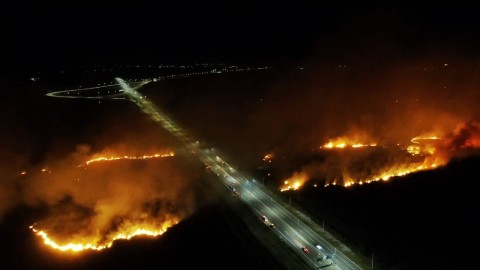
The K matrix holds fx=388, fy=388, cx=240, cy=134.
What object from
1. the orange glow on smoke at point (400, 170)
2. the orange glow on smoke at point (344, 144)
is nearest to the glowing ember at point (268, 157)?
the orange glow on smoke at point (344, 144)

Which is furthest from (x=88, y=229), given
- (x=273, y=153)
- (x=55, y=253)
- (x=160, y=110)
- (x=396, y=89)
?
(x=396, y=89)

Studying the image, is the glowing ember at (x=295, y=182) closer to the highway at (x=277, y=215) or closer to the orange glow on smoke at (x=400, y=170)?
the orange glow on smoke at (x=400, y=170)

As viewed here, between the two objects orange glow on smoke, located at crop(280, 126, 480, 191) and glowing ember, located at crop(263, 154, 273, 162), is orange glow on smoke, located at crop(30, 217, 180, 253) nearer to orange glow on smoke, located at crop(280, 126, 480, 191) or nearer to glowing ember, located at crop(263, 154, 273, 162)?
orange glow on smoke, located at crop(280, 126, 480, 191)

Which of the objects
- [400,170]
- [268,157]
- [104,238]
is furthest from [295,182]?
[104,238]

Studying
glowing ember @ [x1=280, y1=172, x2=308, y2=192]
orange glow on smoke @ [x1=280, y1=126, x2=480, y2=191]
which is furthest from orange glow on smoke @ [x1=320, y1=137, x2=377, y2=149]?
glowing ember @ [x1=280, y1=172, x2=308, y2=192]

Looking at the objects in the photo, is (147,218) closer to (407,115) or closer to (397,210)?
(397,210)
